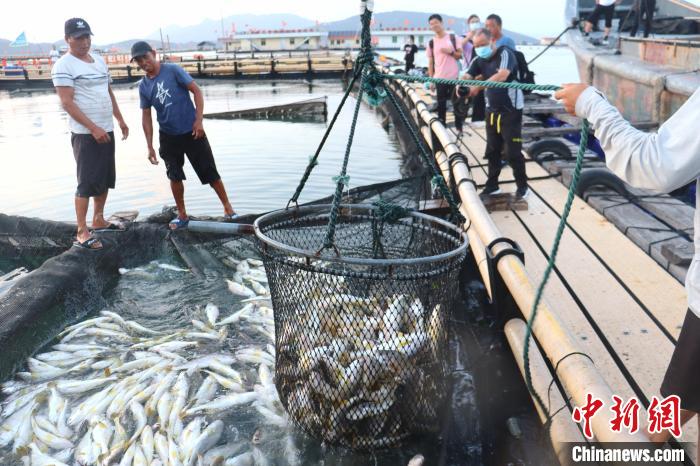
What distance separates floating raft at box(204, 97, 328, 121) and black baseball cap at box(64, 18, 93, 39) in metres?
12.6

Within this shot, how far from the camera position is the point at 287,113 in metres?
18.4

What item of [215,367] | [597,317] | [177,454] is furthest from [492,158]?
[177,454]

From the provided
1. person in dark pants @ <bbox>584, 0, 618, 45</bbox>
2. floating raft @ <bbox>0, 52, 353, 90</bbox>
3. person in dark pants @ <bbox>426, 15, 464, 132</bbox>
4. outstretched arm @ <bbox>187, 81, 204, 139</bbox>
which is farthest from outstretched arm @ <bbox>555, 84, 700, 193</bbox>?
floating raft @ <bbox>0, 52, 353, 90</bbox>

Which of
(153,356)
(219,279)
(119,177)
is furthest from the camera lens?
(119,177)

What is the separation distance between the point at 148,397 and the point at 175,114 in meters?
3.39

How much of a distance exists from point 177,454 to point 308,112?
1645 cm

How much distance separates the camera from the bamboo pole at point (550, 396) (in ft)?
8.27

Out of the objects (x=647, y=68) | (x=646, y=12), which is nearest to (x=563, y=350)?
(x=647, y=68)

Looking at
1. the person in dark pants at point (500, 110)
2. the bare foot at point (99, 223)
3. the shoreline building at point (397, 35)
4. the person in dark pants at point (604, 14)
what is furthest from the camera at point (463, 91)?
the shoreline building at point (397, 35)

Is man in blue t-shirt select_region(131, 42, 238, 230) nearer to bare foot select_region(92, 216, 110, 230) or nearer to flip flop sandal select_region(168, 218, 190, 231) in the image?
flip flop sandal select_region(168, 218, 190, 231)

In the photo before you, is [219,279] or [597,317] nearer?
[597,317]

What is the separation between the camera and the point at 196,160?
620 centimetres

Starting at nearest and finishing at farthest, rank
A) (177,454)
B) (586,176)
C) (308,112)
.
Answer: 1. (177,454)
2. (586,176)
3. (308,112)

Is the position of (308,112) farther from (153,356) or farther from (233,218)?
(153,356)
